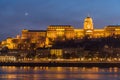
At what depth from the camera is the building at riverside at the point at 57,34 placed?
179250 millimetres

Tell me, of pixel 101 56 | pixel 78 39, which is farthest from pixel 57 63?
pixel 78 39

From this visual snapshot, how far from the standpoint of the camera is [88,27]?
187m

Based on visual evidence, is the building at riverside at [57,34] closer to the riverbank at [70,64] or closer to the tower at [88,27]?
the tower at [88,27]

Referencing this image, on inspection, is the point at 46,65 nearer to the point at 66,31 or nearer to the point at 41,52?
the point at 41,52

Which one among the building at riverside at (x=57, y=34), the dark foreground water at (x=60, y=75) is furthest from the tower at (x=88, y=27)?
the dark foreground water at (x=60, y=75)

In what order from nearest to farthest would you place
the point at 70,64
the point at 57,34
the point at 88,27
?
the point at 70,64, the point at 57,34, the point at 88,27

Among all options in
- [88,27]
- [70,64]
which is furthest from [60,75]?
[88,27]

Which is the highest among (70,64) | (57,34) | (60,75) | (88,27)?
(88,27)

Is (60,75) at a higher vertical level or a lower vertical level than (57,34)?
lower

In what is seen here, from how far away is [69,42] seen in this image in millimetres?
165875

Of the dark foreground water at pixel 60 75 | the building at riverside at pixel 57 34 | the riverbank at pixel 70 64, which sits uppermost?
the building at riverside at pixel 57 34

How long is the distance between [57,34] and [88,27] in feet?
31.6

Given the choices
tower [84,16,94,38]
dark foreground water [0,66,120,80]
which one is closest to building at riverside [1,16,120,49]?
tower [84,16,94,38]

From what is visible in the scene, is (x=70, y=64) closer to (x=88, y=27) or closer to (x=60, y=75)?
(x=60, y=75)
